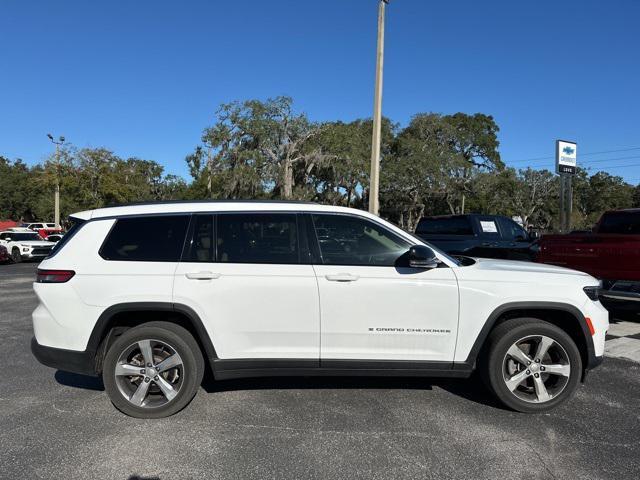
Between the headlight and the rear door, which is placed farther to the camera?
the headlight

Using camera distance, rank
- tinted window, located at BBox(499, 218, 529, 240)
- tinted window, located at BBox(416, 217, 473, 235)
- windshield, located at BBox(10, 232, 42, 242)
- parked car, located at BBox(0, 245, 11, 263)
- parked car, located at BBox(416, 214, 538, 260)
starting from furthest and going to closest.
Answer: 1. windshield, located at BBox(10, 232, 42, 242)
2. parked car, located at BBox(0, 245, 11, 263)
3. tinted window, located at BBox(499, 218, 529, 240)
4. tinted window, located at BBox(416, 217, 473, 235)
5. parked car, located at BBox(416, 214, 538, 260)

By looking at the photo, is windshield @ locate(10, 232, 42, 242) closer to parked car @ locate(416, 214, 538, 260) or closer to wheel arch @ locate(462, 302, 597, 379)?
parked car @ locate(416, 214, 538, 260)

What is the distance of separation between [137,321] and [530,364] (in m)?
3.40

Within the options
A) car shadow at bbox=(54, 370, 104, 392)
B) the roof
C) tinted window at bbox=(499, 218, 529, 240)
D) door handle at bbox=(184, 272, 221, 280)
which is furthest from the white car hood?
tinted window at bbox=(499, 218, 529, 240)

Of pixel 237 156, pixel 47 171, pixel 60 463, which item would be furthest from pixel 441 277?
pixel 47 171

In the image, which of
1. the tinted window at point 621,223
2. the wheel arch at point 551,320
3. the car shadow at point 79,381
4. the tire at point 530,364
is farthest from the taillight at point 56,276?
the tinted window at point 621,223

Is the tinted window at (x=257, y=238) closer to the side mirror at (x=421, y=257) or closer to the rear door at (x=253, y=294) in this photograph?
the rear door at (x=253, y=294)

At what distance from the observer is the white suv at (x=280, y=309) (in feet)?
12.2

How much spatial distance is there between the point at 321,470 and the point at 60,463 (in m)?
1.79

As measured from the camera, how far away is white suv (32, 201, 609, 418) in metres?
3.72

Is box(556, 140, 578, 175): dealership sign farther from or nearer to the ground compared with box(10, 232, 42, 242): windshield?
farther from the ground

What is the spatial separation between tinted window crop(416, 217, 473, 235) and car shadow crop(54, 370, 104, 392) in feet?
28.9

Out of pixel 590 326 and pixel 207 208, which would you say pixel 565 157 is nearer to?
pixel 590 326

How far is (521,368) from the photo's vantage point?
391 cm
